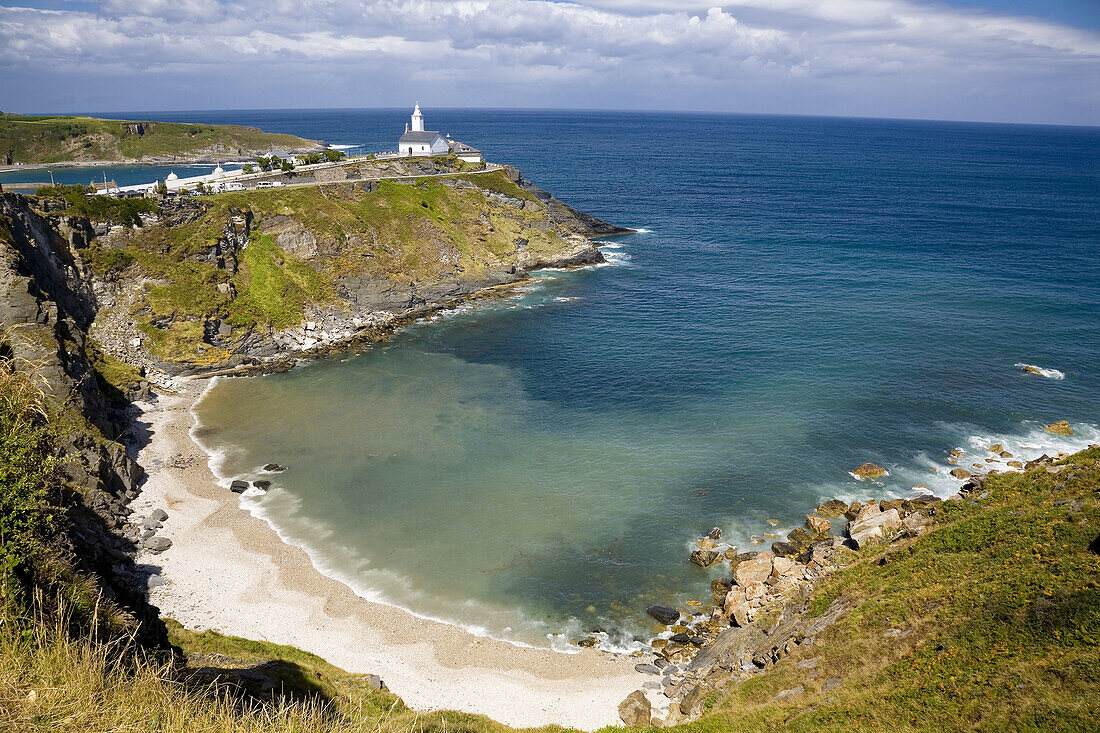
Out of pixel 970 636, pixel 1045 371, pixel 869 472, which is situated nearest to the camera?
pixel 970 636

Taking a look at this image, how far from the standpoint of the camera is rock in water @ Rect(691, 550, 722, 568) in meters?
39.1

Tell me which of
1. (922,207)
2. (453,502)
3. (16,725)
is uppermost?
(922,207)

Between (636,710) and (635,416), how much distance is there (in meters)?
30.4

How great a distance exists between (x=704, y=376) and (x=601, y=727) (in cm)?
4160

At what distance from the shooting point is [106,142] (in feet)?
563

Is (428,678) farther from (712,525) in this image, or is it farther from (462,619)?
(712,525)

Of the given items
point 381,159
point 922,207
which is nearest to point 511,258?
point 381,159

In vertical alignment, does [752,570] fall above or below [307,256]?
below

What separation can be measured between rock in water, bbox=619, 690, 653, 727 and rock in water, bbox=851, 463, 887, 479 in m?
27.8

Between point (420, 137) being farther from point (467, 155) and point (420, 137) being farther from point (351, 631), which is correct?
point (351, 631)

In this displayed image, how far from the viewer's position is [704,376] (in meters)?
64.1

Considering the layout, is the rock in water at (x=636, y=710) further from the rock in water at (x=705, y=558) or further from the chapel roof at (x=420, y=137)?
the chapel roof at (x=420, y=137)

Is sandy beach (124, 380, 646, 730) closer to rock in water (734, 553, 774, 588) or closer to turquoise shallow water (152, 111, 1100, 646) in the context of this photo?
turquoise shallow water (152, 111, 1100, 646)

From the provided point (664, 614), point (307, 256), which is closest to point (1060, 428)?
point (664, 614)
